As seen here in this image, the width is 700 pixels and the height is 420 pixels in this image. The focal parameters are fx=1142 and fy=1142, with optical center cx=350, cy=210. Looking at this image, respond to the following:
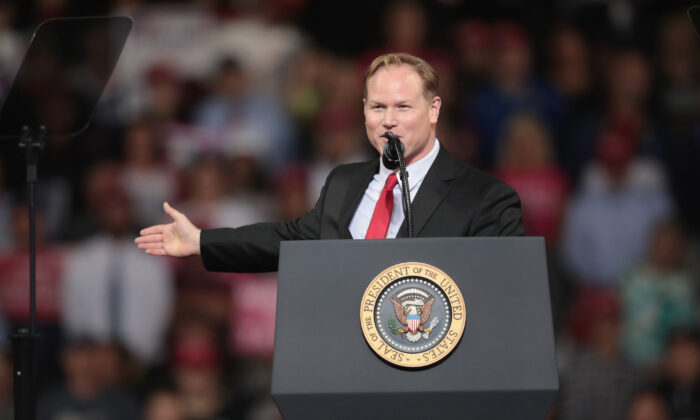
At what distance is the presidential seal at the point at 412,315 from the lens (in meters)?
2.20

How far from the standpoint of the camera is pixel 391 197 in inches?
105

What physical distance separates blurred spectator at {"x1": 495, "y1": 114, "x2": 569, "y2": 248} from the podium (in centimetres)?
331

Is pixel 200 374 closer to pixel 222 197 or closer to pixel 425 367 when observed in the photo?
pixel 222 197

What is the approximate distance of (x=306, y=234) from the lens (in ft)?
9.68

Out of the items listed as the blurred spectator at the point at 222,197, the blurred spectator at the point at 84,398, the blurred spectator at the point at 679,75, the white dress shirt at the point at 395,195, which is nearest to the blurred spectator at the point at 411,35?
the blurred spectator at the point at 222,197

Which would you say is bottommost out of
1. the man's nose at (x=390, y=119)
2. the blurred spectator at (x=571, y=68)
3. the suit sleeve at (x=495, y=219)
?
the suit sleeve at (x=495, y=219)

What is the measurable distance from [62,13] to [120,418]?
2613mm

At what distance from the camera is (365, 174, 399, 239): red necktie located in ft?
8.68

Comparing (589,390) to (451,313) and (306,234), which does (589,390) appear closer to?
(306,234)

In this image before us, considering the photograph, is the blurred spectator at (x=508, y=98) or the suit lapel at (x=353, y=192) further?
the blurred spectator at (x=508, y=98)

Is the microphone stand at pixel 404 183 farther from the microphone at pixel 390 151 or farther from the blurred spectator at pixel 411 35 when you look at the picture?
the blurred spectator at pixel 411 35

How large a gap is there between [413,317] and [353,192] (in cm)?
67

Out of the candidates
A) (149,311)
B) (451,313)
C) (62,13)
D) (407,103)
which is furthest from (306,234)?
(62,13)

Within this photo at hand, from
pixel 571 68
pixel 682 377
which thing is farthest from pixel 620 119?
pixel 682 377
